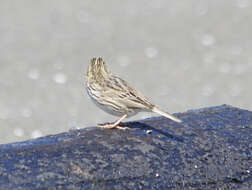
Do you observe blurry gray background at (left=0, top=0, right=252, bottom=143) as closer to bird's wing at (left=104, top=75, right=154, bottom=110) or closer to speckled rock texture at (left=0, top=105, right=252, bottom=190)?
bird's wing at (left=104, top=75, right=154, bottom=110)

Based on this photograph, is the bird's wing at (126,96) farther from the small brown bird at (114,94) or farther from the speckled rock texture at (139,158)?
the speckled rock texture at (139,158)

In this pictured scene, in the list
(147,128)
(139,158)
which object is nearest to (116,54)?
(147,128)

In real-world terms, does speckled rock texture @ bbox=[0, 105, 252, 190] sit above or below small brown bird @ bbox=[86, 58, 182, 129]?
below

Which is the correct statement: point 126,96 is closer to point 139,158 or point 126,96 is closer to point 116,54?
point 139,158

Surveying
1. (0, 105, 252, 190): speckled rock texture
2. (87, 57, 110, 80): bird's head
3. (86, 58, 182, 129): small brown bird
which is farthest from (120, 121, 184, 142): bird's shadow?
(87, 57, 110, 80): bird's head

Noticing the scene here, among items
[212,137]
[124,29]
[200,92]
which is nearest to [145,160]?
[212,137]

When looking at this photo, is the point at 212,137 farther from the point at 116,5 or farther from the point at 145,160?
the point at 116,5
